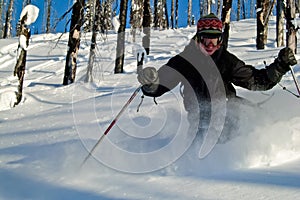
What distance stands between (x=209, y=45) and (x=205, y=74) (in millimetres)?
303

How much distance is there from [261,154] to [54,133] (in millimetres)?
2902

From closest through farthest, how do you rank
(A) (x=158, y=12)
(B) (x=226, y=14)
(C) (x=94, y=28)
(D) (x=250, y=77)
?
1. (D) (x=250, y=77)
2. (C) (x=94, y=28)
3. (B) (x=226, y=14)
4. (A) (x=158, y=12)

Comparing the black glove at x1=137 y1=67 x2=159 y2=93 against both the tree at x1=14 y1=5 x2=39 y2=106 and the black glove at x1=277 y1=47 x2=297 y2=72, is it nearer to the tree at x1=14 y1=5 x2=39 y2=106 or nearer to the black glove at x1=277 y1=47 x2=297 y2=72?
the black glove at x1=277 y1=47 x2=297 y2=72

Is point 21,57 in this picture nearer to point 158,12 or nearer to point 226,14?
point 226,14

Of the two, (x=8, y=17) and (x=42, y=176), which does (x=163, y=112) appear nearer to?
(x=42, y=176)

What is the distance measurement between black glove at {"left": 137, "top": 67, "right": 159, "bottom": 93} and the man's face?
0.56 m

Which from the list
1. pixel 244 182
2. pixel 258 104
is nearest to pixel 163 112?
pixel 258 104

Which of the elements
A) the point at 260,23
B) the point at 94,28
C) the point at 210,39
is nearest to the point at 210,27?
the point at 210,39

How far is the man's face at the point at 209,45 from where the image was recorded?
349cm

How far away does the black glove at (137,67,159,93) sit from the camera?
10.9 ft

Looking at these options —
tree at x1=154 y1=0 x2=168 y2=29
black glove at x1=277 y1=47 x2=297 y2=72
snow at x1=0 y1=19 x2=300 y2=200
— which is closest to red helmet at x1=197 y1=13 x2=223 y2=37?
black glove at x1=277 y1=47 x2=297 y2=72

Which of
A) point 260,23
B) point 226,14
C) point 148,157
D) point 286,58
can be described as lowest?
point 148,157

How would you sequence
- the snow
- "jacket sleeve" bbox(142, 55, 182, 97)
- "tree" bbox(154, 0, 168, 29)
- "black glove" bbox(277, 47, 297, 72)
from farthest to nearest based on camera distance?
"tree" bbox(154, 0, 168, 29) → "jacket sleeve" bbox(142, 55, 182, 97) → "black glove" bbox(277, 47, 297, 72) → the snow

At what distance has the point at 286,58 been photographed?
3264mm
